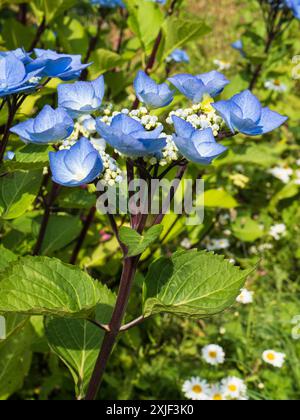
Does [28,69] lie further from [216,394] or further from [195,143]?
[216,394]

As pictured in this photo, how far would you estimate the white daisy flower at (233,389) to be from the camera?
1865 millimetres

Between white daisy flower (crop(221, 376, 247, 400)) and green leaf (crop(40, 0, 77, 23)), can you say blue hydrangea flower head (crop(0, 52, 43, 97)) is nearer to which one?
green leaf (crop(40, 0, 77, 23))

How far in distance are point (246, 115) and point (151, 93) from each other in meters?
0.18

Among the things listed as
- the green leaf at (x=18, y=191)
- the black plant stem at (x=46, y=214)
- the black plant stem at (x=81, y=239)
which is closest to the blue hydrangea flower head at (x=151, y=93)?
the green leaf at (x=18, y=191)

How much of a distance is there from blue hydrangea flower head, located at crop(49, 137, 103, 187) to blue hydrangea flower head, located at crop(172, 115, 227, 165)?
13cm

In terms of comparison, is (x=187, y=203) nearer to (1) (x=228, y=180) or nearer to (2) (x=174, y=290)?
(2) (x=174, y=290)

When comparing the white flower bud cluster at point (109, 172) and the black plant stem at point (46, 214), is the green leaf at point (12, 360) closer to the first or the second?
the black plant stem at point (46, 214)

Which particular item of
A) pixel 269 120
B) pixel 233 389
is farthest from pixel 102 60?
pixel 233 389

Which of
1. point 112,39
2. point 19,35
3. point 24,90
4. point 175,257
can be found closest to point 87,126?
point 24,90

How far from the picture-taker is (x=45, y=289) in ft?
3.59

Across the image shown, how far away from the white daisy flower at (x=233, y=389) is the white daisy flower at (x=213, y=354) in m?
0.09

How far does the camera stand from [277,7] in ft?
7.66
